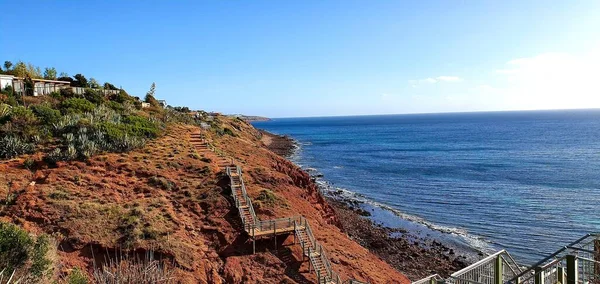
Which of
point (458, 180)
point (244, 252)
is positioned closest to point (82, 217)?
point (244, 252)

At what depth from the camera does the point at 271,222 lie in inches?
789

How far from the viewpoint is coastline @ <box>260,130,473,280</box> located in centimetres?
2702

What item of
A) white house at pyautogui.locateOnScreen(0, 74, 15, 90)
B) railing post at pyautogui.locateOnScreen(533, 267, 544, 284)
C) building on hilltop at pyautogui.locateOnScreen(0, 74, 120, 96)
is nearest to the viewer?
railing post at pyautogui.locateOnScreen(533, 267, 544, 284)

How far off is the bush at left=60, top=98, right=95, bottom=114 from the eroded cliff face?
34.4 feet

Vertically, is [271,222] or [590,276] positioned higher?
[590,276]

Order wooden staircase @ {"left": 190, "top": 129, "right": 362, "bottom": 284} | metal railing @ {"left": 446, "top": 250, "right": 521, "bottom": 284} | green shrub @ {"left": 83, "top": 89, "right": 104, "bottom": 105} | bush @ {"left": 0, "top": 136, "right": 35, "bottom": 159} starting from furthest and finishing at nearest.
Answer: green shrub @ {"left": 83, "top": 89, "right": 104, "bottom": 105} < bush @ {"left": 0, "top": 136, "right": 35, "bottom": 159} < wooden staircase @ {"left": 190, "top": 129, "right": 362, "bottom": 284} < metal railing @ {"left": 446, "top": 250, "right": 521, "bottom": 284}

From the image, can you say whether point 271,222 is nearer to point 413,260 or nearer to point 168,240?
point 168,240

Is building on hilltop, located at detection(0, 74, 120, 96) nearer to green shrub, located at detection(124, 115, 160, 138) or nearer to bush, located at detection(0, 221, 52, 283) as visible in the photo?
green shrub, located at detection(124, 115, 160, 138)

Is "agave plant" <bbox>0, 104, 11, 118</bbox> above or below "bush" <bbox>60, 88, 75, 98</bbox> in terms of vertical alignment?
below

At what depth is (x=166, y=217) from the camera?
20312 mm

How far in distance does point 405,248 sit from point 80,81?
1708 inches

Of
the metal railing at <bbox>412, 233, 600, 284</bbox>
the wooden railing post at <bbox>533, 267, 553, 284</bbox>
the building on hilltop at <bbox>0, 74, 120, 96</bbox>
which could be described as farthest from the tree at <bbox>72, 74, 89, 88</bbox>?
the wooden railing post at <bbox>533, 267, 553, 284</bbox>

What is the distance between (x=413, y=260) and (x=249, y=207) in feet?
44.8

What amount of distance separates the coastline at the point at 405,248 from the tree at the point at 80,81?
118 ft
